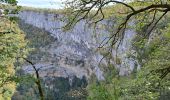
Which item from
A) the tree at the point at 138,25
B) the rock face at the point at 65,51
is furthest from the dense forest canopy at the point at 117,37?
the rock face at the point at 65,51

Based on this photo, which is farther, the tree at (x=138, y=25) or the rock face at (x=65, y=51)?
the rock face at (x=65, y=51)

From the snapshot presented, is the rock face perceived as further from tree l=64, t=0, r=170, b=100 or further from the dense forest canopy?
the dense forest canopy

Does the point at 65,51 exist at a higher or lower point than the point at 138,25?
lower

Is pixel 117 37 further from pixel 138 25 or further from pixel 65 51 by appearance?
pixel 65 51

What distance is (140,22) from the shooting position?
Result: 12.9 meters

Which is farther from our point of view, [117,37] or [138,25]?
[138,25]

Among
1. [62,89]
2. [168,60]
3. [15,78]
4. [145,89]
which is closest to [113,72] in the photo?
[145,89]

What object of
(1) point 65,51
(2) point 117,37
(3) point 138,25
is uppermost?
(3) point 138,25

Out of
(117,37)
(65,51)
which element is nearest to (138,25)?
(117,37)

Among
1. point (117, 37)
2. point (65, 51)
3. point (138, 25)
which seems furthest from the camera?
point (65, 51)

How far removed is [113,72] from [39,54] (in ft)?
440

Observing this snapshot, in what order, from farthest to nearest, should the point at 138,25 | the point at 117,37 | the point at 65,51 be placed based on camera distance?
the point at 65,51, the point at 138,25, the point at 117,37

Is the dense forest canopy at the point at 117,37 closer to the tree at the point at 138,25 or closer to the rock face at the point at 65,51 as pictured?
the tree at the point at 138,25

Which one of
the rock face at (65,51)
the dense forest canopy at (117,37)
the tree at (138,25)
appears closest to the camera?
the tree at (138,25)
